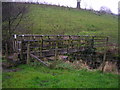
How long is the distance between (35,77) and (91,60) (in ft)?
23.9

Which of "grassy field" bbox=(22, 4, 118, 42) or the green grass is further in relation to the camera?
"grassy field" bbox=(22, 4, 118, 42)

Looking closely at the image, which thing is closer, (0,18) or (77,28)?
(0,18)

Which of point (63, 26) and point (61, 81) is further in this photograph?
point (63, 26)

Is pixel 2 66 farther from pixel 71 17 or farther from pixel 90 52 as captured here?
pixel 71 17

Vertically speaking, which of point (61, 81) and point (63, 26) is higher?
point (63, 26)

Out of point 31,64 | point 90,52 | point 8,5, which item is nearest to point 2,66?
point 31,64

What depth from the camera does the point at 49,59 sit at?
13133 millimetres

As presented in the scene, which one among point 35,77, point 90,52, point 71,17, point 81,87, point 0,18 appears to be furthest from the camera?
point 71,17

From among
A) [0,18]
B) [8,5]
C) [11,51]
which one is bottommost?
[11,51]

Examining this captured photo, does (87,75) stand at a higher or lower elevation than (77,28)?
lower

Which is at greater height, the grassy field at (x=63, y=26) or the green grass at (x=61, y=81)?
the grassy field at (x=63, y=26)

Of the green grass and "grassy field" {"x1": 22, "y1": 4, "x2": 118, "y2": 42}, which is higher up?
"grassy field" {"x1": 22, "y1": 4, "x2": 118, "y2": 42}

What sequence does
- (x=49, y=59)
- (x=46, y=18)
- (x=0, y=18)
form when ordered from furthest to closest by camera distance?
(x=46, y=18) < (x=0, y=18) < (x=49, y=59)

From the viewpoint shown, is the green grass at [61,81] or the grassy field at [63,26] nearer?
the green grass at [61,81]
